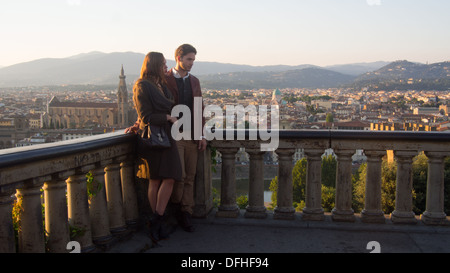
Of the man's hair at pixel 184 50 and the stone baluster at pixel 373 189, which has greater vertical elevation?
the man's hair at pixel 184 50

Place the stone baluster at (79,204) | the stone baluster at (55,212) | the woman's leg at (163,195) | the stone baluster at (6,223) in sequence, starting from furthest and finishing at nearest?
1. the woman's leg at (163,195)
2. the stone baluster at (79,204)
3. the stone baluster at (55,212)
4. the stone baluster at (6,223)

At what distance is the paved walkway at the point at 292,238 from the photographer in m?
2.88

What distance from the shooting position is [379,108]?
107562 millimetres

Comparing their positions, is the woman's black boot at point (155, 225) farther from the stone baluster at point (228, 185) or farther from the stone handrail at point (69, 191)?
the stone baluster at point (228, 185)

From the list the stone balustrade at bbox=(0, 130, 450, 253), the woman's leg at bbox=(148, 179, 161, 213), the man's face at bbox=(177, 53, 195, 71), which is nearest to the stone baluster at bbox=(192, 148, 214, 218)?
the stone balustrade at bbox=(0, 130, 450, 253)

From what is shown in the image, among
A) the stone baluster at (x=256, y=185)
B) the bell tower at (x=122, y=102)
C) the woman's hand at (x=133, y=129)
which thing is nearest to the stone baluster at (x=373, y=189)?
the stone baluster at (x=256, y=185)

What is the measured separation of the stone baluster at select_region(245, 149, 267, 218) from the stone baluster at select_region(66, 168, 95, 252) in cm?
124

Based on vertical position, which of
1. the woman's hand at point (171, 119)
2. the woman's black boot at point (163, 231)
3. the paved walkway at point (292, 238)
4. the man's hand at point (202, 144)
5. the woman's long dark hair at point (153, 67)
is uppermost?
the woman's long dark hair at point (153, 67)

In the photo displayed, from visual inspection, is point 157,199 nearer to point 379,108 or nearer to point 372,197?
point 372,197

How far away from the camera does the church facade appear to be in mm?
90750

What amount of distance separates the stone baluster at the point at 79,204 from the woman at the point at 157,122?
45 centimetres

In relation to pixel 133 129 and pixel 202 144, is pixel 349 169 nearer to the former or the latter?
pixel 202 144

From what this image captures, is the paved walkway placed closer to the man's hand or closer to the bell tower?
the man's hand
